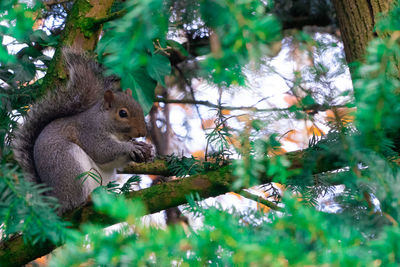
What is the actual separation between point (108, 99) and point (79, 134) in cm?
22

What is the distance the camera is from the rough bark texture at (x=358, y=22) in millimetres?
1404

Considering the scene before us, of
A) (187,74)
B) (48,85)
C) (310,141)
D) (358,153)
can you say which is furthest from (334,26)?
(358,153)

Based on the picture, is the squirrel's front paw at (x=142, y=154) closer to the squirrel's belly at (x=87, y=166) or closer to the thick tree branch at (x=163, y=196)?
the squirrel's belly at (x=87, y=166)

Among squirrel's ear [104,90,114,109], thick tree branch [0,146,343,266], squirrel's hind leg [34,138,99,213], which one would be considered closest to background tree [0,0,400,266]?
thick tree branch [0,146,343,266]

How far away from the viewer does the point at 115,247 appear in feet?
1.82

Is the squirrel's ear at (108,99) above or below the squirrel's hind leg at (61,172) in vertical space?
above

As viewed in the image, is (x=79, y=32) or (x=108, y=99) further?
(x=108, y=99)

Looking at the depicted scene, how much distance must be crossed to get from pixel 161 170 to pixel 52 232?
89 cm

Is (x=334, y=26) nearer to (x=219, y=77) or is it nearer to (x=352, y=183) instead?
(x=352, y=183)

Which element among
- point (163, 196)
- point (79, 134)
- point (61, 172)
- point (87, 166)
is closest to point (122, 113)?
point (79, 134)

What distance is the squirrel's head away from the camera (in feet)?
6.23

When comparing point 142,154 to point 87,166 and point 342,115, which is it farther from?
point 342,115

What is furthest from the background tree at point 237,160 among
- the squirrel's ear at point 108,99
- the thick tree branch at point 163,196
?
the squirrel's ear at point 108,99

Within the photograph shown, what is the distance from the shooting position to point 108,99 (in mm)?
1914
